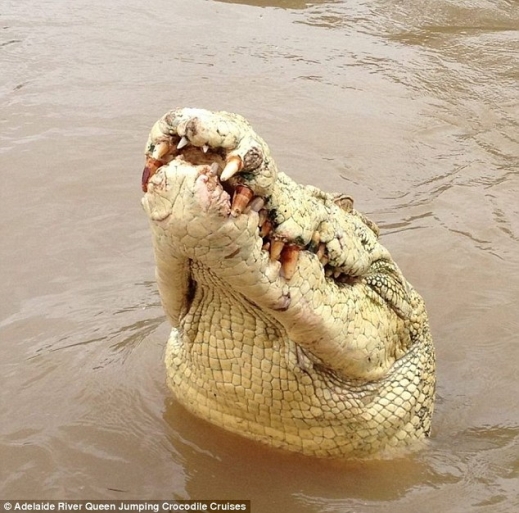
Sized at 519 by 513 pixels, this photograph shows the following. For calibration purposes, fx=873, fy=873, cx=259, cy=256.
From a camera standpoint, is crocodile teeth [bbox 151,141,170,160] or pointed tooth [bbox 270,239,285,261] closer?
crocodile teeth [bbox 151,141,170,160]

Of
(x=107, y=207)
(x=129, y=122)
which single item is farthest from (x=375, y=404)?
(x=129, y=122)

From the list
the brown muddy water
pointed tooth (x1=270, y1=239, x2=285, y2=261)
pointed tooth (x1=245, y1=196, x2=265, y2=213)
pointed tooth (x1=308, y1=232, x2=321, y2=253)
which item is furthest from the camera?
the brown muddy water

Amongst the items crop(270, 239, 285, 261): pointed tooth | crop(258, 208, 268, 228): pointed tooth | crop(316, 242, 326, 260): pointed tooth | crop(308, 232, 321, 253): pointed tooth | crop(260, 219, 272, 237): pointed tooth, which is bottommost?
crop(316, 242, 326, 260): pointed tooth

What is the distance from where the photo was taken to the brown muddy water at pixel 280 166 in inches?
124

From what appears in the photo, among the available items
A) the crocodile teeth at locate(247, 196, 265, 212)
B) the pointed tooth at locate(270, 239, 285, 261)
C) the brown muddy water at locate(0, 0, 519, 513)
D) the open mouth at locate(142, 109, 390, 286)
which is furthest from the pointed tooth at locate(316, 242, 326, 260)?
the brown muddy water at locate(0, 0, 519, 513)

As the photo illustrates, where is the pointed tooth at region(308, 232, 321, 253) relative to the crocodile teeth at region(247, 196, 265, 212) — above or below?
below

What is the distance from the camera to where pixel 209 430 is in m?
3.21

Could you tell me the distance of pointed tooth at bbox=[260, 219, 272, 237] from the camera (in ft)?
7.67

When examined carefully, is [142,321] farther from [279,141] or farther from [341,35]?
[341,35]

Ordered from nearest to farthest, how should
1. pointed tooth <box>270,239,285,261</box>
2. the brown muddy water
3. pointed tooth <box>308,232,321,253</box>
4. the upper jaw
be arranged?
the upper jaw → pointed tooth <box>270,239,285,261</box> → pointed tooth <box>308,232,321,253</box> → the brown muddy water

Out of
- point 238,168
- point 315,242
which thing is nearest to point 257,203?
point 238,168

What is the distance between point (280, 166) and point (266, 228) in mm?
3583

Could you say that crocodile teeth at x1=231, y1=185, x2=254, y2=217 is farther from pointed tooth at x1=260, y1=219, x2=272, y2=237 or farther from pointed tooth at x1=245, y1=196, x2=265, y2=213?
pointed tooth at x1=260, y1=219, x2=272, y2=237

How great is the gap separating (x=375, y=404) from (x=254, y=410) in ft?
1.51
